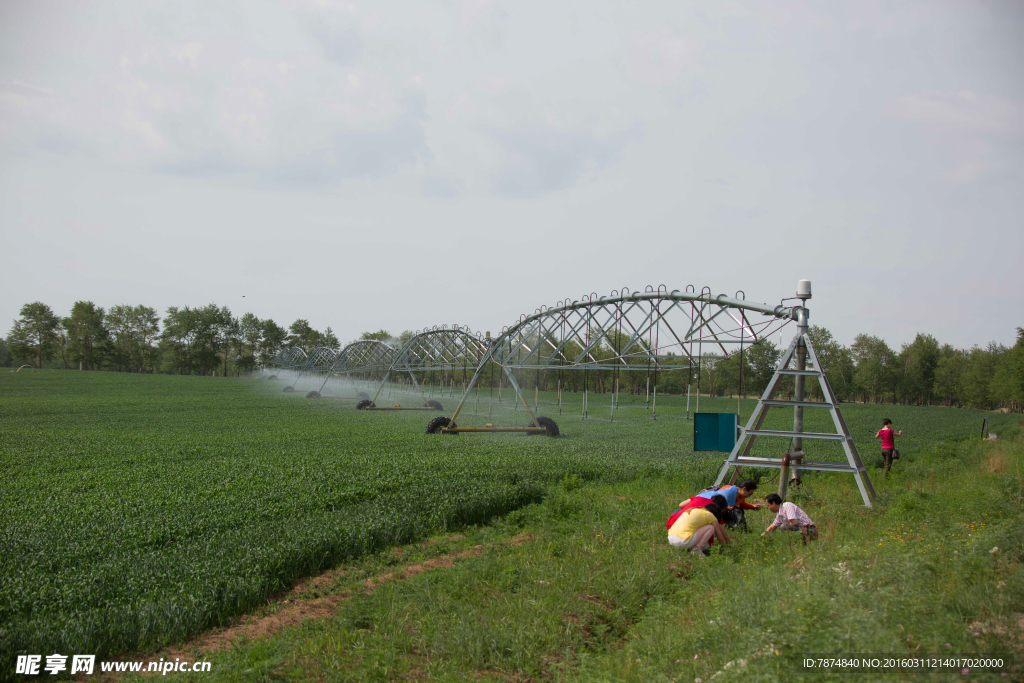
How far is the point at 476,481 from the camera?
42.4 feet

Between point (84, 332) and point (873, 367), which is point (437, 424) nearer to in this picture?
point (873, 367)

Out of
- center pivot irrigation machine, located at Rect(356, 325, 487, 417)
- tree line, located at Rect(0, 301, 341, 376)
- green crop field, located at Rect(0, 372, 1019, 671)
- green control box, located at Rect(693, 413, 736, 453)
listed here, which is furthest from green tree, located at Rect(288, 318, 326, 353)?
green control box, located at Rect(693, 413, 736, 453)

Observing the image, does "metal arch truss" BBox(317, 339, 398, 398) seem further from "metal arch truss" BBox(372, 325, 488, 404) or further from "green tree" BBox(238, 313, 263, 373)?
"green tree" BBox(238, 313, 263, 373)

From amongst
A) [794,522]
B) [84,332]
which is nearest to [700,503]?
[794,522]

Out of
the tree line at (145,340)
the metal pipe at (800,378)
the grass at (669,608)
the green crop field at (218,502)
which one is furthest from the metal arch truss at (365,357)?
the tree line at (145,340)

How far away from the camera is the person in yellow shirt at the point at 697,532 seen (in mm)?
7754

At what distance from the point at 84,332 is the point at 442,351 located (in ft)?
330

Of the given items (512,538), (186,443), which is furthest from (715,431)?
(186,443)

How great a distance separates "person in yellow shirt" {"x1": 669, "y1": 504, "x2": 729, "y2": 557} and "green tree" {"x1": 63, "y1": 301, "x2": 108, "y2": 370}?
123 m

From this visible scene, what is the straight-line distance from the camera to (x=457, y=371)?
2859 inches

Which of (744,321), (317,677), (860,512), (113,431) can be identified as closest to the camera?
(317,677)

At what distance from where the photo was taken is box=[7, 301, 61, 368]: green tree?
9912 centimetres

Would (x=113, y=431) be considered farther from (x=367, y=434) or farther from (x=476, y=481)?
(x=476, y=481)

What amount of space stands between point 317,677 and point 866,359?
106 meters
